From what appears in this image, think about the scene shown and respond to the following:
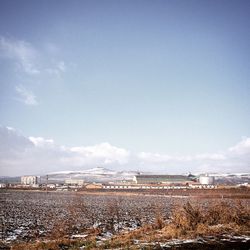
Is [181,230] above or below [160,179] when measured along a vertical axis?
above

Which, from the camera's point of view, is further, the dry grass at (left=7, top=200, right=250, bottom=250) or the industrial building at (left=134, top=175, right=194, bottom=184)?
the industrial building at (left=134, top=175, right=194, bottom=184)

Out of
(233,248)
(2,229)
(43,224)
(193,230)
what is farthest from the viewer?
(43,224)

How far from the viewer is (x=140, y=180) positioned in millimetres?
Answer: 122750

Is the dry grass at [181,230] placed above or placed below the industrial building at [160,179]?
above

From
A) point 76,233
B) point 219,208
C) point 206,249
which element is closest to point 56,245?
point 76,233

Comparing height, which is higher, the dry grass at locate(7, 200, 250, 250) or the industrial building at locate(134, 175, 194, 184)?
the dry grass at locate(7, 200, 250, 250)

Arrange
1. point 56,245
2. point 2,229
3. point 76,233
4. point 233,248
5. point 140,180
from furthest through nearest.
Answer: point 140,180 → point 2,229 → point 76,233 → point 56,245 → point 233,248

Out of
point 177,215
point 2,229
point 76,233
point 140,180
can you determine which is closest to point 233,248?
point 177,215

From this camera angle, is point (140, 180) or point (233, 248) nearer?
point (233, 248)

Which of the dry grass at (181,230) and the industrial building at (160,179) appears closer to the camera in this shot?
the dry grass at (181,230)

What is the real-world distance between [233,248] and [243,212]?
301 inches

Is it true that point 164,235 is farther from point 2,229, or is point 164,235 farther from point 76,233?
point 2,229

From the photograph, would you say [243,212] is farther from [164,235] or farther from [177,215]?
[164,235]

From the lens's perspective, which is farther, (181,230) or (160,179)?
(160,179)
